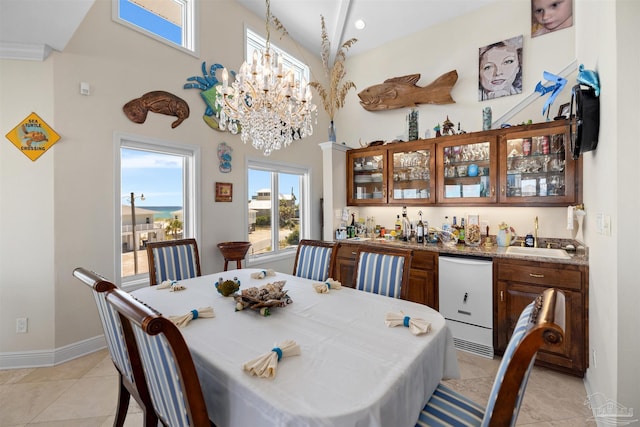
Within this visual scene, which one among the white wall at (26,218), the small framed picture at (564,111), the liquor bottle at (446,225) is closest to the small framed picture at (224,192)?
the white wall at (26,218)

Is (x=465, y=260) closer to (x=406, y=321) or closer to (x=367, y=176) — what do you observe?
(x=406, y=321)

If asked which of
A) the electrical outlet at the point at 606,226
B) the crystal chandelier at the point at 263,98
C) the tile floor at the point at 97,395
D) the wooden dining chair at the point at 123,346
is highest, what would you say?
the crystal chandelier at the point at 263,98

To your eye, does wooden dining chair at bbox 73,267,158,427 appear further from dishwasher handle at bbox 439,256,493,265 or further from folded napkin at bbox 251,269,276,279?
dishwasher handle at bbox 439,256,493,265

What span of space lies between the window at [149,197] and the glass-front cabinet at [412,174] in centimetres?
258

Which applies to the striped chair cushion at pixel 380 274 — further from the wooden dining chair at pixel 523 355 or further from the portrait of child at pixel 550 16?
the portrait of child at pixel 550 16

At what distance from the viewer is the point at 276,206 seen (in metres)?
4.64

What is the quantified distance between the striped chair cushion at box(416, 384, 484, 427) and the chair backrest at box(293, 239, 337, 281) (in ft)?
4.08

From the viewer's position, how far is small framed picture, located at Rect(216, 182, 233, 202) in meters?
3.70

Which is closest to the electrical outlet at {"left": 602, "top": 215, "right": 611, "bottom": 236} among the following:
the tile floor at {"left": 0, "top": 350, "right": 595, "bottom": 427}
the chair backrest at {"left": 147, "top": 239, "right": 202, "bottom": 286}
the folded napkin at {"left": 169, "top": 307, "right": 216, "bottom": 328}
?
the tile floor at {"left": 0, "top": 350, "right": 595, "bottom": 427}

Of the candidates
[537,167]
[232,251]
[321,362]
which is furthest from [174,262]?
[537,167]

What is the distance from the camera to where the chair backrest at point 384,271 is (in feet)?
6.77

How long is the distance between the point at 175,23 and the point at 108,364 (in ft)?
12.6

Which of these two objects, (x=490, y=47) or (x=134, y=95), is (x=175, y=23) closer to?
(x=134, y=95)

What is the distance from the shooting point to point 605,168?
63.9 inches
